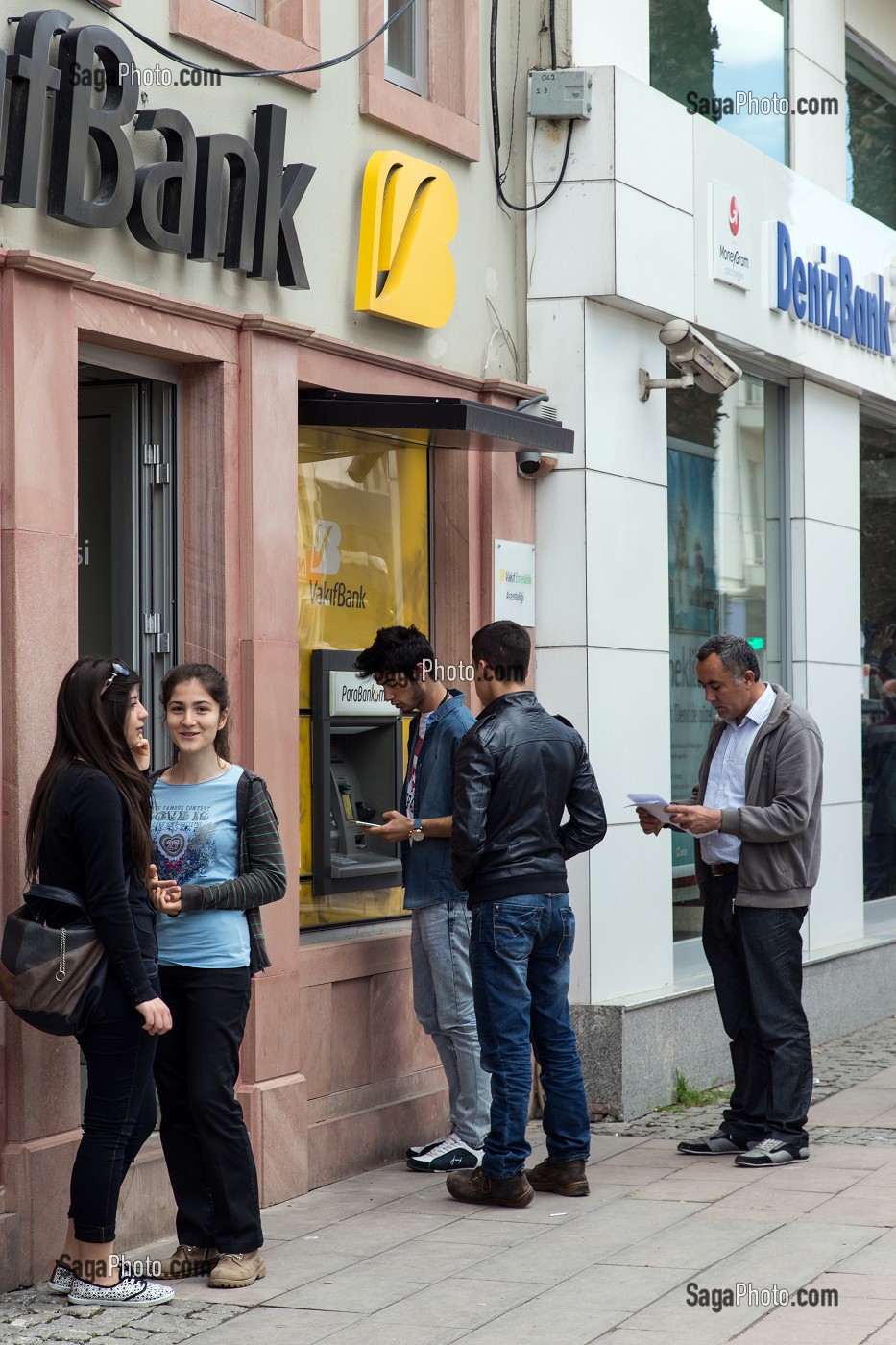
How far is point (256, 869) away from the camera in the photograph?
18.4 feet

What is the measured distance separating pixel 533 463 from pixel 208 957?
3355 mm

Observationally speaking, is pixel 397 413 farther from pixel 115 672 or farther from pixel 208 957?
pixel 208 957

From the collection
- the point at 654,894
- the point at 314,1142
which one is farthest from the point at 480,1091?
the point at 654,894

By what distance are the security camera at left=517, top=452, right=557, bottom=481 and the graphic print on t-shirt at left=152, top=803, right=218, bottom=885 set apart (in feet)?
10.1

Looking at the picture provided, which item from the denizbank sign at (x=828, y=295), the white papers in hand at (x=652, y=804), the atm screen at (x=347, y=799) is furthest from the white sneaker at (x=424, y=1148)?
the denizbank sign at (x=828, y=295)

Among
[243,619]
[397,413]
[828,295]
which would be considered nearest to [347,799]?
[243,619]

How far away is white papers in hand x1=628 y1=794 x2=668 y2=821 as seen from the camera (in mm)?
7059

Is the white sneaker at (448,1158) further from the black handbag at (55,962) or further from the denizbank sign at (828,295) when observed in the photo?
the denizbank sign at (828,295)

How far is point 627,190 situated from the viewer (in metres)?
8.36

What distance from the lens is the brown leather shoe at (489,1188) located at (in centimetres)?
648

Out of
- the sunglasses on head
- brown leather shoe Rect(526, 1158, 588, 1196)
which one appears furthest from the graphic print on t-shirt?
brown leather shoe Rect(526, 1158, 588, 1196)

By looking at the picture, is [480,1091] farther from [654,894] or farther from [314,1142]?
[654,894]

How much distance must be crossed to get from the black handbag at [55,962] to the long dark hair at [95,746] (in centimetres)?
15

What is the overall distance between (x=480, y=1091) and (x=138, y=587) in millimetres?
2249
